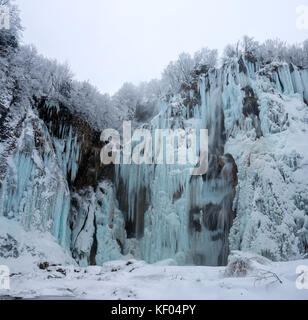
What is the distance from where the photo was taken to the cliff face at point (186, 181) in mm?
13258

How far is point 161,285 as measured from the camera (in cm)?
674

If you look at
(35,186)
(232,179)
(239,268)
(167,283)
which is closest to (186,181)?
(232,179)

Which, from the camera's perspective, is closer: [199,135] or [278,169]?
[278,169]

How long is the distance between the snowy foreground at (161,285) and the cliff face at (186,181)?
212 inches

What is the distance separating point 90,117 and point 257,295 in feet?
53.0

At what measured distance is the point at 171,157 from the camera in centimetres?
1692

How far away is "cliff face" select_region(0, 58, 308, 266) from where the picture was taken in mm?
13258

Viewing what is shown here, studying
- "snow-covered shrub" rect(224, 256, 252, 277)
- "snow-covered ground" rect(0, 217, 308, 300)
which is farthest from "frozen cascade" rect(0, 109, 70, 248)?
"snow-covered shrub" rect(224, 256, 252, 277)

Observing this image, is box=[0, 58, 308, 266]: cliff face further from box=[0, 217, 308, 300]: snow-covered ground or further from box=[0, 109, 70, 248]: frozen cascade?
box=[0, 217, 308, 300]: snow-covered ground

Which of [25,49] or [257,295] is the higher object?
[25,49]

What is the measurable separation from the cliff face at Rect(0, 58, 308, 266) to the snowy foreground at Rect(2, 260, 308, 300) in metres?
5.39

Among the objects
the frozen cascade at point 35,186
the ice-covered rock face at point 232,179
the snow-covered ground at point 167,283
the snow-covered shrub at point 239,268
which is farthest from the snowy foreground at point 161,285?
the ice-covered rock face at point 232,179

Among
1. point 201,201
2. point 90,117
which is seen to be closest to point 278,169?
point 201,201

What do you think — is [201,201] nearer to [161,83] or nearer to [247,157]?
[247,157]
